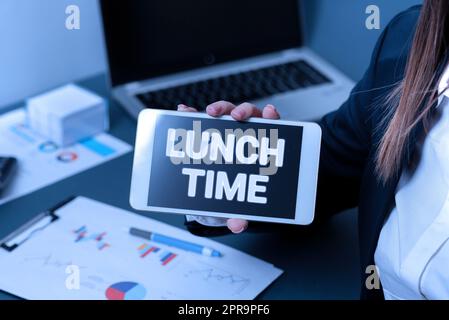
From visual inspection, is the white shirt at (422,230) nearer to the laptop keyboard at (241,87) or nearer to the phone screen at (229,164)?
the phone screen at (229,164)

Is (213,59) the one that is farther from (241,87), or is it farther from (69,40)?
(69,40)

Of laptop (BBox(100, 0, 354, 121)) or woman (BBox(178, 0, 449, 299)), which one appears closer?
woman (BBox(178, 0, 449, 299))

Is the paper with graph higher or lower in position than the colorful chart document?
lower

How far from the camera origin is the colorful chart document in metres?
0.95

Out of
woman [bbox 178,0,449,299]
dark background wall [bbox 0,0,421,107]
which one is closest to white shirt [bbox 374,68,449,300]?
woman [bbox 178,0,449,299]

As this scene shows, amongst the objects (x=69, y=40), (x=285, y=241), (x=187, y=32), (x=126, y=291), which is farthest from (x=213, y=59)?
(x=126, y=291)

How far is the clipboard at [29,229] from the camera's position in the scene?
807 millimetres

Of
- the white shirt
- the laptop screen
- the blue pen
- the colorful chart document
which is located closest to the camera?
the white shirt

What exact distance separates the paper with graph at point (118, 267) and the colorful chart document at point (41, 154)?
4.6 inches

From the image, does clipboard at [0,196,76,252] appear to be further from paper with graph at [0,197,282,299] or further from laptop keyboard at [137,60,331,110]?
laptop keyboard at [137,60,331,110]

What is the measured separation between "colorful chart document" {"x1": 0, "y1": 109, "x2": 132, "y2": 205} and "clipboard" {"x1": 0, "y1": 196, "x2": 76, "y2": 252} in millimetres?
84

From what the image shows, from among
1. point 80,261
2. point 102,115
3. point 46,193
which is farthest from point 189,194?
point 102,115
